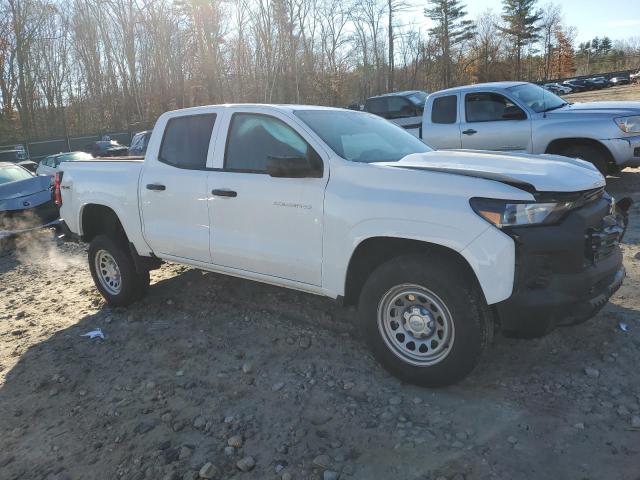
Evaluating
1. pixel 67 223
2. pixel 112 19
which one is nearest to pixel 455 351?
pixel 67 223

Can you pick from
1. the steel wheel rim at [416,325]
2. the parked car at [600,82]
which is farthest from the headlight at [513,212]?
the parked car at [600,82]

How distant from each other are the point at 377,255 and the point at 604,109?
6.29 meters

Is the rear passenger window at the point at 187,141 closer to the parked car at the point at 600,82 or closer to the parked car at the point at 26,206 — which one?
the parked car at the point at 26,206

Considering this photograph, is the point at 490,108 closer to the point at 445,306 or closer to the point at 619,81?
the point at 445,306

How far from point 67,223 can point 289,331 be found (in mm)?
3071

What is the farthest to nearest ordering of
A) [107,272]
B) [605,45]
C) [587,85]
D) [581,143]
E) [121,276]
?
[605,45] → [587,85] → [581,143] → [107,272] → [121,276]

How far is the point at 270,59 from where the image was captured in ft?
131

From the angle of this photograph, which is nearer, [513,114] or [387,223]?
[387,223]

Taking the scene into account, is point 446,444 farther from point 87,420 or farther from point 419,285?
point 87,420

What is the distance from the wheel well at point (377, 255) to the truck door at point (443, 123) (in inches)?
240

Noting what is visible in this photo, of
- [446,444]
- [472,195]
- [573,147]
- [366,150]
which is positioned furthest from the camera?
[573,147]

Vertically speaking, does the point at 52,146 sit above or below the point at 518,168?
above

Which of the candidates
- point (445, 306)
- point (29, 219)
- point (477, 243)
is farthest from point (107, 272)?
point (29, 219)

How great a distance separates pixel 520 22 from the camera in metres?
69.7
